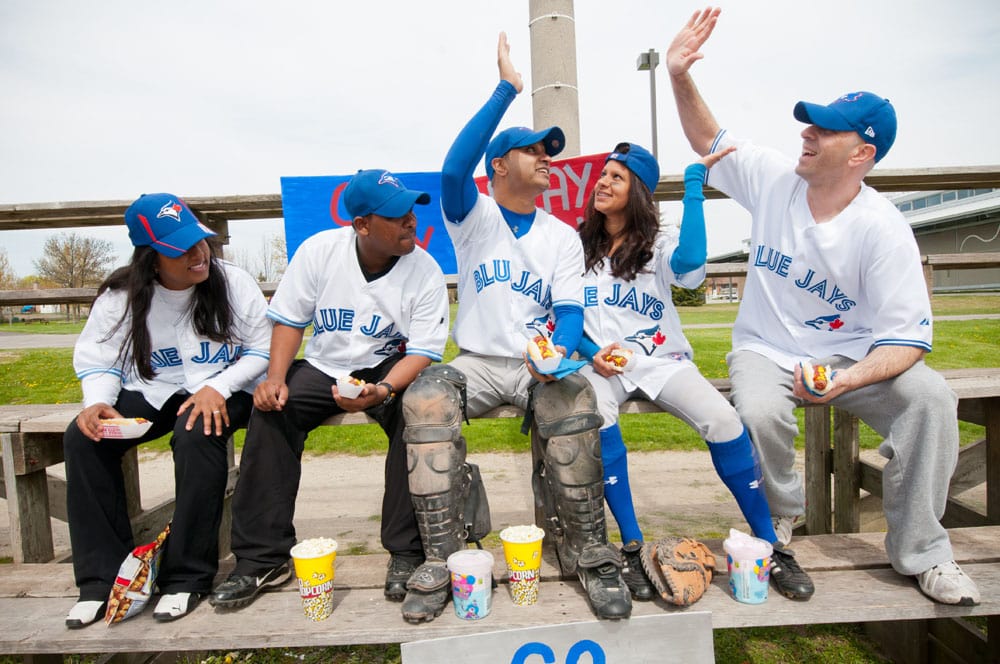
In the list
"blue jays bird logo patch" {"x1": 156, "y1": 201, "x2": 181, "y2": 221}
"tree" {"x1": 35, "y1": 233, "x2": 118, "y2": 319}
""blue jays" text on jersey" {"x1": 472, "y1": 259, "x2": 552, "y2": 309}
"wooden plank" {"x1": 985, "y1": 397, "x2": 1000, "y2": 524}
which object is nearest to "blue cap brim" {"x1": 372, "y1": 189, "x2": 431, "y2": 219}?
""blue jays" text on jersey" {"x1": 472, "y1": 259, "x2": 552, "y2": 309}

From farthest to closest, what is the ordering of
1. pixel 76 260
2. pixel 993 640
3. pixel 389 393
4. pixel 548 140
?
1. pixel 76 260
2. pixel 548 140
3. pixel 389 393
4. pixel 993 640

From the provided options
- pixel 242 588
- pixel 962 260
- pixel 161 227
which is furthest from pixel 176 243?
pixel 962 260

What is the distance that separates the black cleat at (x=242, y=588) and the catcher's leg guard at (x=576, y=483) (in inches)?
38.0

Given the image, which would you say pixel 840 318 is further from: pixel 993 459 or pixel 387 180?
pixel 387 180

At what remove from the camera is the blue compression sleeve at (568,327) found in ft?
7.68

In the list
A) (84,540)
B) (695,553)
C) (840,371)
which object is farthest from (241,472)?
(840,371)

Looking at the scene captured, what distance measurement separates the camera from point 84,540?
1.97 metres

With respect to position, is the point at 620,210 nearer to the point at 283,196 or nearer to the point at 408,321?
the point at 408,321

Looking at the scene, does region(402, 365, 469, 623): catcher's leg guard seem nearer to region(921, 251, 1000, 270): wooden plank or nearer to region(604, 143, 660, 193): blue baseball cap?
region(604, 143, 660, 193): blue baseball cap

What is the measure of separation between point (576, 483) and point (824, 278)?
1.35 metres

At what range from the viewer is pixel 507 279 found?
2.49 m

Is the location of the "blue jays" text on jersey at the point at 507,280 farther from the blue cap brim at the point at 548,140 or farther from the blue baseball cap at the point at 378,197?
the blue cap brim at the point at 548,140

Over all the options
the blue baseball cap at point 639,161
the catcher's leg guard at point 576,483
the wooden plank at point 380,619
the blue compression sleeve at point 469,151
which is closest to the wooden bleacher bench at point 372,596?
the wooden plank at point 380,619

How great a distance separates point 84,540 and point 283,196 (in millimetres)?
2088
